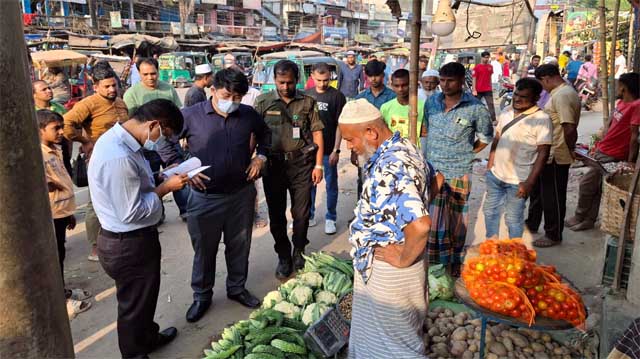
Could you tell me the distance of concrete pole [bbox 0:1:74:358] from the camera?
134 centimetres

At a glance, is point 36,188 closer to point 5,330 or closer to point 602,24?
point 5,330

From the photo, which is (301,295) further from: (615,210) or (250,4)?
(250,4)

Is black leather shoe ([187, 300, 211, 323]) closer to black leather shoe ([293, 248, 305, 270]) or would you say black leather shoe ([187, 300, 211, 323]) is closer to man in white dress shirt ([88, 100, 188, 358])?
man in white dress shirt ([88, 100, 188, 358])

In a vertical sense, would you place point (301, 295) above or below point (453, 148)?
below

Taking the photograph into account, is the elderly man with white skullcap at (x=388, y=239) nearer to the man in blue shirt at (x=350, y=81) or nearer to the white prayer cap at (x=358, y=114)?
the white prayer cap at (x=358, y=114)

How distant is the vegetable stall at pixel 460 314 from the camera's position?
251 cm

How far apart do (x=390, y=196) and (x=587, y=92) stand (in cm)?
1510

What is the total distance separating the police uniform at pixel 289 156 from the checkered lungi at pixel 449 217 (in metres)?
1.26

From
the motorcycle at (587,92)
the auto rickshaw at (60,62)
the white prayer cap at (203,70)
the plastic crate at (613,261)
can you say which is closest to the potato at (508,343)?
the plastic crate at (613,261)

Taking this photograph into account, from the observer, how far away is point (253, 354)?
9.36 feet

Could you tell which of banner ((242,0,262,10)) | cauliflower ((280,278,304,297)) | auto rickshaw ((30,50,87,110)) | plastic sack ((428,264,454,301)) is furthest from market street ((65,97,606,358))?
banner ((242,0,262,10))

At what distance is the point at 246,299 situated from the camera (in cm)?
400

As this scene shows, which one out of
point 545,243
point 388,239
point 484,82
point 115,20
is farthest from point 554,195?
point 115,20

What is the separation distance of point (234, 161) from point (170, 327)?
1418mm
